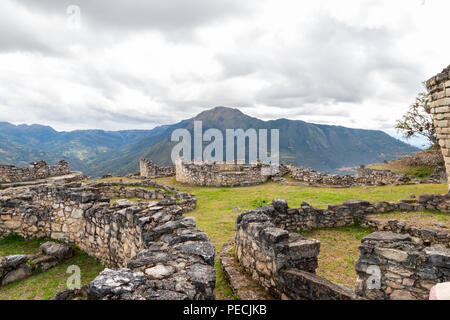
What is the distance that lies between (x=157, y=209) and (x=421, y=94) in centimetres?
3827

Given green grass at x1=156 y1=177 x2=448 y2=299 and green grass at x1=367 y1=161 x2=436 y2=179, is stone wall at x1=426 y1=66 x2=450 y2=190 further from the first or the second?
green grass at x1=367 y1=161 x2=436 y2=179

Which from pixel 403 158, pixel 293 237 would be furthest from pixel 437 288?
pixel 403 158

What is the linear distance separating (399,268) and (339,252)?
3782 mm

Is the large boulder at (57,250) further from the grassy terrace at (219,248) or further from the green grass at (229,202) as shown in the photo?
the green grass at (229,202)

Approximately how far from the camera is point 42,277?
7.36 m

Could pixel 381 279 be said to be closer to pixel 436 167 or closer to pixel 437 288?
pixel 437 288

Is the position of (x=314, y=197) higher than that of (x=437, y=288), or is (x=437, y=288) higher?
(x=437, y=288)

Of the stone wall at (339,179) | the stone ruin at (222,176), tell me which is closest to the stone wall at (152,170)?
the stone ruin at (222,176)

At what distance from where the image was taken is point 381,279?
588 centimetres

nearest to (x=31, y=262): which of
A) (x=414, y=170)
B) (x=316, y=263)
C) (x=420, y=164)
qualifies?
(x=316, y=263)

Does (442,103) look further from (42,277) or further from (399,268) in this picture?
(42,277)

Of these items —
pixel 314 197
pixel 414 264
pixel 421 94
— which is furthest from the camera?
pixel 421 94

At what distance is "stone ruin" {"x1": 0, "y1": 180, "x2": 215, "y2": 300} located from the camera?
3703 millimetres

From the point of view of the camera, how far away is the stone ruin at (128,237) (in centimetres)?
370
